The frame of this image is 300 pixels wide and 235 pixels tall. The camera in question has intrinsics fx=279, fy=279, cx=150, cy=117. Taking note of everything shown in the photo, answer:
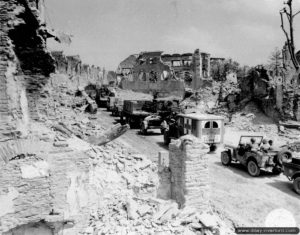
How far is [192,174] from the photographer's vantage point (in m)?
6.90

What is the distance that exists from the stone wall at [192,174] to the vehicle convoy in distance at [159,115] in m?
10.7

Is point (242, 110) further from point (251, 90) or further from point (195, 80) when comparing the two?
point (195, 80)

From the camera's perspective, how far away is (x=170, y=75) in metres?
44.3

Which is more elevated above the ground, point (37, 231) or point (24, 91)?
point (24, 91)

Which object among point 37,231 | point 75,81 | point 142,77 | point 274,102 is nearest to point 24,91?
point 37,231

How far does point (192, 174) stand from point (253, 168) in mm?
4893

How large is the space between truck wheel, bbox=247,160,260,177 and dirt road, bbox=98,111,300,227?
180 millimetres

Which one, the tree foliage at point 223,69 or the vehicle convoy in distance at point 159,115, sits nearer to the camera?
the vehicle convoy in distance at point 159,115

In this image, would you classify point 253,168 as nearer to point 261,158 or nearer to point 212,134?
point 261,158

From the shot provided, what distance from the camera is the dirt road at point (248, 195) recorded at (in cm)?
759

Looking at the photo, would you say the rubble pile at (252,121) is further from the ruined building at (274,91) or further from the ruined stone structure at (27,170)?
the ruined stone structure at (27,170)

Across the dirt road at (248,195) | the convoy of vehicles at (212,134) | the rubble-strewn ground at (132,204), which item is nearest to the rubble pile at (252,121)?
the convoy of vehicles at (212,134)

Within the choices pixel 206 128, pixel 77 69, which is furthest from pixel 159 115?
pixel 77 69

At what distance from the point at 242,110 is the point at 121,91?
81.4 feet
